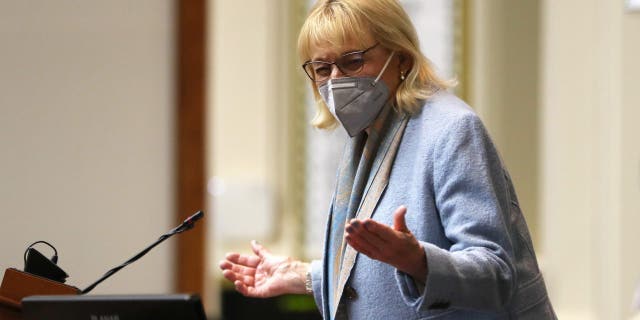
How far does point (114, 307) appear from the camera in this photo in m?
1.39

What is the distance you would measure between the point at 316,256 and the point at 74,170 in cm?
308

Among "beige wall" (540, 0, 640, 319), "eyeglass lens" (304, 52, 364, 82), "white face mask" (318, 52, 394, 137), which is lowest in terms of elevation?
"beige wall" (540, 0, 640, 319)

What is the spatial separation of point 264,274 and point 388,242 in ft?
1.85

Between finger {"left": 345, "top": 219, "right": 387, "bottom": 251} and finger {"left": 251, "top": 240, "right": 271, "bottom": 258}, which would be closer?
finger {"left": 345, "top": 219, "right": 387, "bottom": 251}

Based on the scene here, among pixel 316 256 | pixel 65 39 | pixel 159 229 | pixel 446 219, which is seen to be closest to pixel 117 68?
pixel 65 39

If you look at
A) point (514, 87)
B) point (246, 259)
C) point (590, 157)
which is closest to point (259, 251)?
point (246, 259)

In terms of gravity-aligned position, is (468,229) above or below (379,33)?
below

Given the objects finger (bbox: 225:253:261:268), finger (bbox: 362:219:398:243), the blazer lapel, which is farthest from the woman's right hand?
finger (bbox: 362:219:398:243)

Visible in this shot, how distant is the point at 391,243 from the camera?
147 centimetres

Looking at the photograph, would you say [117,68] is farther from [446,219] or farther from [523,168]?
[523,168]

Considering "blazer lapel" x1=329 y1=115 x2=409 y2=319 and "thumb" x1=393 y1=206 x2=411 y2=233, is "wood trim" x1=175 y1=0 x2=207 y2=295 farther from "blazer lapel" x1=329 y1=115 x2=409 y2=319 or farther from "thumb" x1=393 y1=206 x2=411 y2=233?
"thumb" x1=393 y1=206 x2=411 y2=233

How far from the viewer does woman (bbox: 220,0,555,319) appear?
1.57 metres

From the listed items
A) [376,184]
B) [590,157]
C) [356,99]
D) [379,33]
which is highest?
[379,33]

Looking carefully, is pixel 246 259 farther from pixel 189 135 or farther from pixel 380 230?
pixel 189 135
